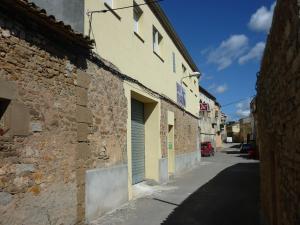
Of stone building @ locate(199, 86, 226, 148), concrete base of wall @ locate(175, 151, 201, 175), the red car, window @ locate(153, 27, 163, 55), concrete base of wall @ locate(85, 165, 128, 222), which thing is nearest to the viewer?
concrete base of wall @ locate(85, 165, 128, 222)

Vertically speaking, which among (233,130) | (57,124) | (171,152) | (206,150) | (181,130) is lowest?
(171,152)

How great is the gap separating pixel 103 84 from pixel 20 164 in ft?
12.5

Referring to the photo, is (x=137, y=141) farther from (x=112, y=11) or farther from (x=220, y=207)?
(x=112, y=11)

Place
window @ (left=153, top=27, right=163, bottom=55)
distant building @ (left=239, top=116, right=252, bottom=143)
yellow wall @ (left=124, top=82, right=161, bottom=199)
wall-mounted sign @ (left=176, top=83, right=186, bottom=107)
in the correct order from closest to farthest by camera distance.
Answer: yellow wall @ (left=124, top=82, right=161, bottom=199) → window @ (left=153, top=27, right=163, bottom=55) → wall-mounted sign @ (left=176, top=83, right=186, bottom=107) → distant building @ (left=239, top=116, right=252, bottom=143)

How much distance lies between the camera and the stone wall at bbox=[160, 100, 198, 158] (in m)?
16.0

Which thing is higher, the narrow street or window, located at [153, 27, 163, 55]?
window, located at [153, 27, 163, 55]

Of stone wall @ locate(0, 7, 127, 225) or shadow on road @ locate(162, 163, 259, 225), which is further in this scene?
shadow on road @ locate(162, 163, 259, 225)

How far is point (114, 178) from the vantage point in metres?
9.78

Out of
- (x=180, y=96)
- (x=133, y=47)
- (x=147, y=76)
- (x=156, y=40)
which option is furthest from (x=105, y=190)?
(x=180, y=96)

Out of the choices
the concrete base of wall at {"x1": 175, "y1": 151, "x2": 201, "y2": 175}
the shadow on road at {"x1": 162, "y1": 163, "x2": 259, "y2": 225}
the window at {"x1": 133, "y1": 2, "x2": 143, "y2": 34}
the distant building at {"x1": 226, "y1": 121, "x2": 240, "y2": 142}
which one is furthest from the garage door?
the distant building at {"x1": 226, "y1": 121, "x2": 240, "y2": 142}

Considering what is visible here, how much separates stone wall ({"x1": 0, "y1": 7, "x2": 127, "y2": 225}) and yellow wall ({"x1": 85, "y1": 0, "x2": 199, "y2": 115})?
46.4 inches

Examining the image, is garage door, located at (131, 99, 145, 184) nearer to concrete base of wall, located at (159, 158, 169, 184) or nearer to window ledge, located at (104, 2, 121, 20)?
concrete base of wall, located at (159, 158, 169, 184)

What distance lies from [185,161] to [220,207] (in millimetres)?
11717

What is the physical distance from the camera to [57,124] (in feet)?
23.3
